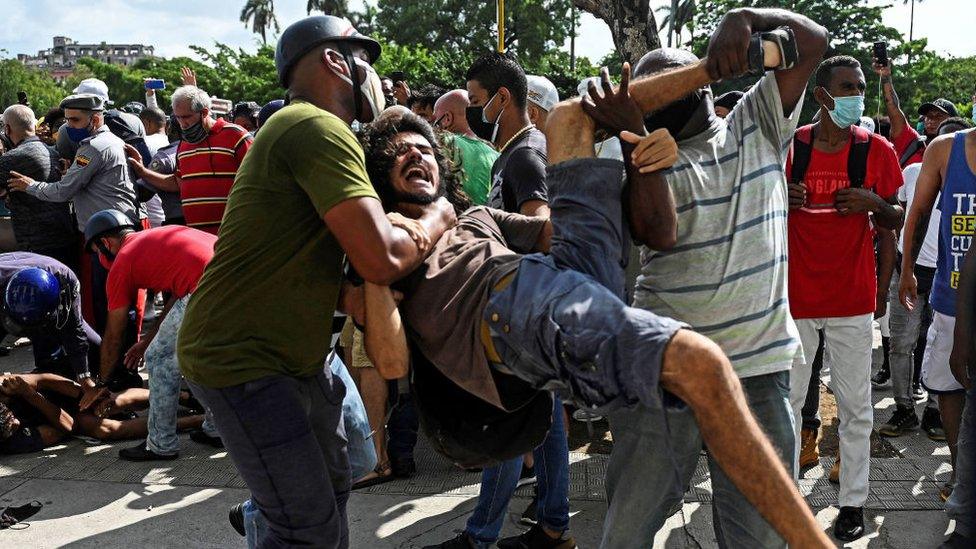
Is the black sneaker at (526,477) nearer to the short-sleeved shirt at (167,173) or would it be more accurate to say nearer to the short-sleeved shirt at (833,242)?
the short-sleeved shirt at (833,242)

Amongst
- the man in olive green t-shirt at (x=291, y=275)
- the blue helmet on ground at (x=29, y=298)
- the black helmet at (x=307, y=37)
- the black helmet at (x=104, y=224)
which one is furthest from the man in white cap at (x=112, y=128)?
the man in olive green t-shirt at (x=291, y=275)

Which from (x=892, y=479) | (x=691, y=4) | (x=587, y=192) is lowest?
(x=892, y=479)

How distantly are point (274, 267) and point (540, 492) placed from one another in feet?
6.21

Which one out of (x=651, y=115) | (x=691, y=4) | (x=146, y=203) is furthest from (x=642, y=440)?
(x=691, y=4)

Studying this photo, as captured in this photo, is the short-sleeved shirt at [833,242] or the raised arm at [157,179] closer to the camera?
the short-sleeved shirt at [833,242]

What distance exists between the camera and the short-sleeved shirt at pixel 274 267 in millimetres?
2248

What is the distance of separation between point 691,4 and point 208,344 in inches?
1611

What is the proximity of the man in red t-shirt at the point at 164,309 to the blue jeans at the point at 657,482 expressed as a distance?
302cm

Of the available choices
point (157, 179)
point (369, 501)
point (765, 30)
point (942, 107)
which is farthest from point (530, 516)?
point (942, 107)

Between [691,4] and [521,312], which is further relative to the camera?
[691,4]

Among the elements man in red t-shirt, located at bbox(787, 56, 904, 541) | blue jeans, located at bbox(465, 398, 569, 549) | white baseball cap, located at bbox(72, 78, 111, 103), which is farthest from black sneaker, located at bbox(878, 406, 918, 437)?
white baseball cap, located at bbox(72, 78, 111, 103)

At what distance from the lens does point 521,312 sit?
207 cm

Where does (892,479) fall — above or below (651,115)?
below

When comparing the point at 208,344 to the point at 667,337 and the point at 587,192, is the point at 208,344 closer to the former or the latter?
the point at 587,192
